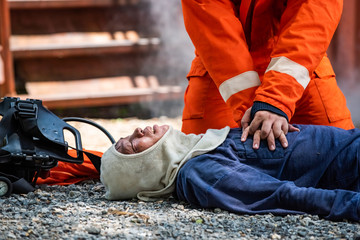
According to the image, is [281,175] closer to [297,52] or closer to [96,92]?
[297,52]

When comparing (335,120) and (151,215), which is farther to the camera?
(335,120)

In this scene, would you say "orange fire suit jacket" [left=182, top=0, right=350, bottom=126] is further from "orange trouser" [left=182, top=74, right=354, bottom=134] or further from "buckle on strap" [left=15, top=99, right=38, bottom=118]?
"buckle on strap" [left=15, top=99, right=38, bottom=118]

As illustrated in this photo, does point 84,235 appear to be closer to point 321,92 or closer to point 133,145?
point 133,145

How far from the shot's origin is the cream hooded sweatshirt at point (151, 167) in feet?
8.73

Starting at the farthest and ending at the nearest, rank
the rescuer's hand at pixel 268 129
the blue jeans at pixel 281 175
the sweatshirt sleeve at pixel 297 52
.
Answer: the sweatshirt sleeve at pixel 297 52, the rescuer's hand at pixel 268 129, the blue jeans at pixel 281 175

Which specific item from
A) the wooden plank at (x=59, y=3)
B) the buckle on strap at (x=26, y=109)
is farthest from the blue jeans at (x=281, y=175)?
the wooden plank at (x=59, y=3)

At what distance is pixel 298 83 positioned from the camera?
112 inches

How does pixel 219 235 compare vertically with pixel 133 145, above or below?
below

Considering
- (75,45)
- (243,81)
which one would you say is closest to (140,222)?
(243,81)

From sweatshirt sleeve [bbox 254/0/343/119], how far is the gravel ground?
0.66 m

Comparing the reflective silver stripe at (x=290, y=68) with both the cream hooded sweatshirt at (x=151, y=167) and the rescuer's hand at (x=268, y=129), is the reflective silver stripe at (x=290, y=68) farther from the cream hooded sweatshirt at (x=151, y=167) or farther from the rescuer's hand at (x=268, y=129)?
the cream hooded sweatshirt at (x=151, y=167)

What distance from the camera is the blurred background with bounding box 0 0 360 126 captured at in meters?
6.17

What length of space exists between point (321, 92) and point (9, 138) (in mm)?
1704

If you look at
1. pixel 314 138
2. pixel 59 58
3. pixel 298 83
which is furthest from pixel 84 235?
pixel 59 58
